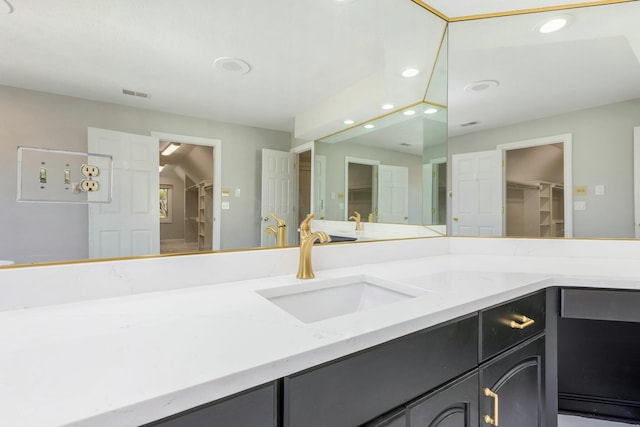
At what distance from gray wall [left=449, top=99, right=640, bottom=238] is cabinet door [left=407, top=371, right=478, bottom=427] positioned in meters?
1.32

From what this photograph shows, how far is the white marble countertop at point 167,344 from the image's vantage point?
0.39 meters

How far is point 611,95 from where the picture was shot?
1.54 meters

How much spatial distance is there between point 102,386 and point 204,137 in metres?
0.74

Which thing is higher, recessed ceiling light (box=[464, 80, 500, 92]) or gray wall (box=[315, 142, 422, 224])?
recessed ceiling light (box=[464, 80, 500, 92])

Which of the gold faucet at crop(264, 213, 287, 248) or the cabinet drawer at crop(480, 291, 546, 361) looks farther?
the gold faucet at crop(264, 213, 287, 248)

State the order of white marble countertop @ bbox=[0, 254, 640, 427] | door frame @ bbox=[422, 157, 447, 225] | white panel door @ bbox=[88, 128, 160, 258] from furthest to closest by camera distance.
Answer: door frame @ bbox=[422, 157, 447, 225] < white panel door @ bbox=[88, 128, 160, 258] < white marble countertop @ bbox=[0, 254, 640, 427]

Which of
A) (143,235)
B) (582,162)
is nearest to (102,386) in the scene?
(143,235)

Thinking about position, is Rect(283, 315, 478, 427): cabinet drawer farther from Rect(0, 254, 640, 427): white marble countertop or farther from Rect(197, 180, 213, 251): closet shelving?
Rect(197, 180, 213, 251): closet shelving

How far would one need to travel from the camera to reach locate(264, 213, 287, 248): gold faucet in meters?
1.14

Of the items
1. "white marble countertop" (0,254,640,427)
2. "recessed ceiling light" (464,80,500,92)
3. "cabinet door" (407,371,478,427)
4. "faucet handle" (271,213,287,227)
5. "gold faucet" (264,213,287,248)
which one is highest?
"recessed ceiling light" (464,80,500,92)

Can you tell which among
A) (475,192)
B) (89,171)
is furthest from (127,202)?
(475,192)

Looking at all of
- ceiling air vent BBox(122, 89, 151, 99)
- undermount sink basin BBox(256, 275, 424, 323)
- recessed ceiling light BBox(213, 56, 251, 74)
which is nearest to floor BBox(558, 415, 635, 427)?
undermount sink basin BBox(256, 275, 424, 323)

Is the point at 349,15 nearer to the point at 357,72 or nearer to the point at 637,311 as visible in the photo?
the point at 357,72

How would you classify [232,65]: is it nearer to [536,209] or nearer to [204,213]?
[204,213]
